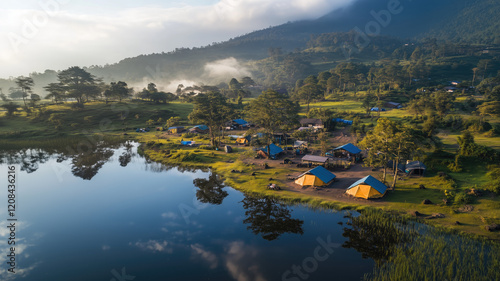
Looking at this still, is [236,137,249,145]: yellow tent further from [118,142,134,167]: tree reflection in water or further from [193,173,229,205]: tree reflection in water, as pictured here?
[118,142,134,167]: tree reflection in water

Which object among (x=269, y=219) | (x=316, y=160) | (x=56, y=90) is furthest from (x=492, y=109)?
(x=56, y=90)

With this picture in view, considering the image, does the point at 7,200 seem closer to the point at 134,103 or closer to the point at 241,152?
the point at 241,152

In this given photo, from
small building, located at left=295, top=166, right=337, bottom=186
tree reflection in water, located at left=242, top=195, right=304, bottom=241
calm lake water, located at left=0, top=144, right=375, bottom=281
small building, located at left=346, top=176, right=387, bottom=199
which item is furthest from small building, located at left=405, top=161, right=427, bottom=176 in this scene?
tree reflection in water, located at left=242, top=195, right=304, bottom=241

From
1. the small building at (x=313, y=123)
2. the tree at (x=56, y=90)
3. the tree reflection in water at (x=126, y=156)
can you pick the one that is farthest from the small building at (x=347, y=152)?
the tree at (x=56, y=90)

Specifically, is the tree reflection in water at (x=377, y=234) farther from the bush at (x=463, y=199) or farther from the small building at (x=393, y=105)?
the small building at (x=393, y=105)

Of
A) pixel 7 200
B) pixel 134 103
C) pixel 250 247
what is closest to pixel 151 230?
pixel 250 247

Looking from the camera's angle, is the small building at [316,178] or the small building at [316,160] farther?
the small building at [316,160]
